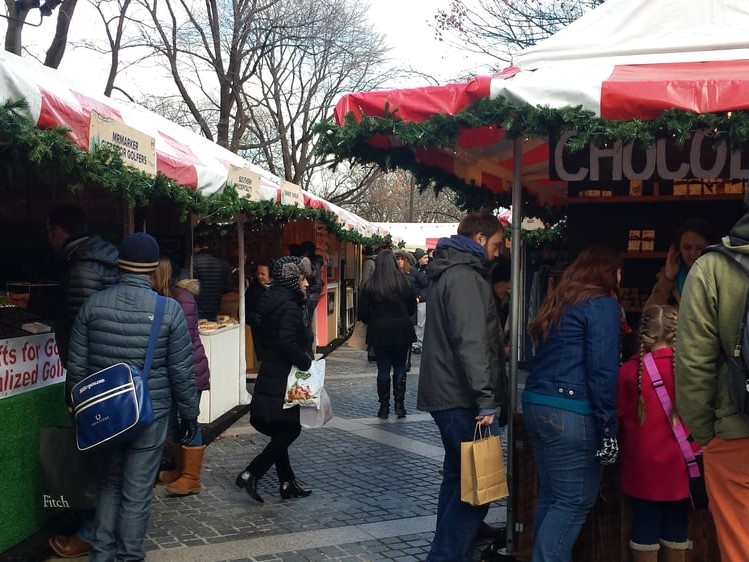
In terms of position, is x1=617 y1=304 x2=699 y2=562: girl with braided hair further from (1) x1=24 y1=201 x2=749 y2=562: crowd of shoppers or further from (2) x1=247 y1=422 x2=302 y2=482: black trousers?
(2) x1=247 y1=422 x2=302 y2=482: black trousers

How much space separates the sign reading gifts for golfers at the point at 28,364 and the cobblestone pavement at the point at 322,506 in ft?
3.93

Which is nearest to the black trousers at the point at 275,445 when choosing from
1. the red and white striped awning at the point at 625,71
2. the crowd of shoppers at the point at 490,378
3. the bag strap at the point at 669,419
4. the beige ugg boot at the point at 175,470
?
the beige ugg boot at the point at 175,470

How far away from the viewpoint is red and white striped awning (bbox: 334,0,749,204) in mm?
3475

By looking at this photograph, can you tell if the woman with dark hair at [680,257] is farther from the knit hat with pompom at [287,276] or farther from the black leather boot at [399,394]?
the black leather boot at [399,394]

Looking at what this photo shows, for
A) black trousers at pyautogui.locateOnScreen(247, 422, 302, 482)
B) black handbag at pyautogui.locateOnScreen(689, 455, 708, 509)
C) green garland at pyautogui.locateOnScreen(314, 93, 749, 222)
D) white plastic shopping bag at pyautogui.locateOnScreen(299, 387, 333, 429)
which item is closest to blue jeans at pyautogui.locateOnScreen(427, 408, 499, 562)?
black handbag at pyautogui.locateOnScreen(689, 455, 708, 509)

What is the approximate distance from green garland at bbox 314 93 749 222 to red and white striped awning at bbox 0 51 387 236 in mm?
1325

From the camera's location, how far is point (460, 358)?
3812 millimetres

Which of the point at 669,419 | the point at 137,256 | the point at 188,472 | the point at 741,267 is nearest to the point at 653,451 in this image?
the point at 669,419

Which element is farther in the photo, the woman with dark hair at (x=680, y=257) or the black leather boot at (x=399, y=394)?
the black leather boot at (x=399, y=394)

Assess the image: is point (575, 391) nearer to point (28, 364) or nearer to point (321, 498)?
point (321, 498)

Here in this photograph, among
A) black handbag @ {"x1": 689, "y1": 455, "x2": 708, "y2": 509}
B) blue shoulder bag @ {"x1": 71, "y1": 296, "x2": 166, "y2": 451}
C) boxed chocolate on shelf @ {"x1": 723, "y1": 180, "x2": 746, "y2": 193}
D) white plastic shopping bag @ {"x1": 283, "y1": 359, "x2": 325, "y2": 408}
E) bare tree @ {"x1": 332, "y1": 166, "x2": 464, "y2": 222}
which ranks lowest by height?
black handbag @ {"x1": 689, "y1": 455, "x2": 708, "y2": 509}

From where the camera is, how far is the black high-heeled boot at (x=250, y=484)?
567cm

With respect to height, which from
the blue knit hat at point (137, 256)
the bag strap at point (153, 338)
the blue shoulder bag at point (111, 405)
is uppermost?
the blue knit hat at point (137, 256)

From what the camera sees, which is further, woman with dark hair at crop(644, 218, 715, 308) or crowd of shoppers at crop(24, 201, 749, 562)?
woman with dark hair at crop(644, 218, 715, 308)
